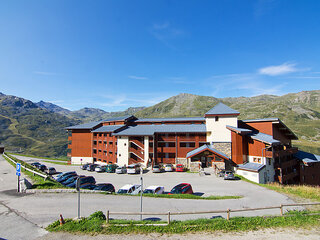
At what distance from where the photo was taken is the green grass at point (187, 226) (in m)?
10.8

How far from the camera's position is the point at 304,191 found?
21062mm

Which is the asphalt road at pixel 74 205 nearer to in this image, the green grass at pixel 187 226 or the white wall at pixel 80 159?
the green grass at pixel 187 226

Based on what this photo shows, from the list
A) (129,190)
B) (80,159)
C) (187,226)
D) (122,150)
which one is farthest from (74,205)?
(80,159)

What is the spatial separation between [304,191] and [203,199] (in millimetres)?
13799

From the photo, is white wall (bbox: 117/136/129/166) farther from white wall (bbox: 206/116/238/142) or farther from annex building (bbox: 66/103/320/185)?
white wall (bbox: 206/116/238/142)

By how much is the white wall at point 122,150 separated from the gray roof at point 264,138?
28220 millimetres

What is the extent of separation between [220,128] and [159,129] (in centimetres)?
1465

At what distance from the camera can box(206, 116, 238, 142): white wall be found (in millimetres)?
36500

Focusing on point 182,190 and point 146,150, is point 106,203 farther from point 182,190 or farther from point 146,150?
point 146,150

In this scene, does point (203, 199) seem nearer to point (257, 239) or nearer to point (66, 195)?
point (257, 239)

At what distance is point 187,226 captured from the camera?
36.4ft

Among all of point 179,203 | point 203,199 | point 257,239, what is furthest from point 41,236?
point 203,199

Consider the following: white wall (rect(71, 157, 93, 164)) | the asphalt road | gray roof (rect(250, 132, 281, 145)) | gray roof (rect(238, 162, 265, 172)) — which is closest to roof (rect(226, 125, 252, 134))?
gray roof (rect(250, 132, 281, 145))

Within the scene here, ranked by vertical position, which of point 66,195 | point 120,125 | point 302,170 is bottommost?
point 302,170
